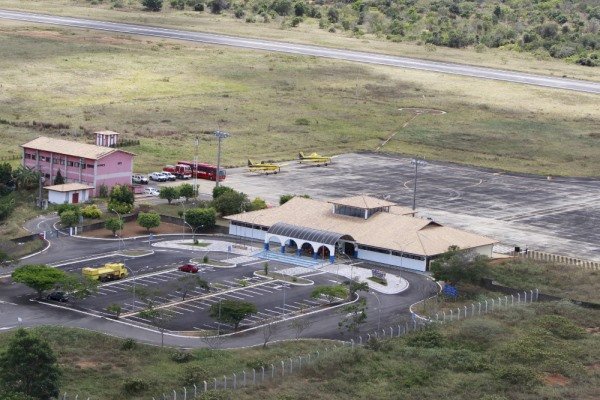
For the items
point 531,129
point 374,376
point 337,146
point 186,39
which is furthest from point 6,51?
point 374,376

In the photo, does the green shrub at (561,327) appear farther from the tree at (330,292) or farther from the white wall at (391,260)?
the white wall at (391,260)

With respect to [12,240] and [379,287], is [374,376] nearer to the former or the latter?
[379,287]

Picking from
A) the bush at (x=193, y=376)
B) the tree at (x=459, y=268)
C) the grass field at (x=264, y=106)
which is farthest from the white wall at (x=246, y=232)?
the bush at (x=193, y=376)

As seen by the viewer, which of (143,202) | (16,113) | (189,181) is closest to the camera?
(143,202)

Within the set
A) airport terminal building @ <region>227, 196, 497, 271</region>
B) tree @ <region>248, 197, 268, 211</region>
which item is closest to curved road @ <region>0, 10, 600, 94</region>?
tree @ <region>248, 197, 268, 211</region>

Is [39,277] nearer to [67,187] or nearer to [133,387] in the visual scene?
[133,387]

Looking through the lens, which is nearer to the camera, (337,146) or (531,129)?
(337,146)

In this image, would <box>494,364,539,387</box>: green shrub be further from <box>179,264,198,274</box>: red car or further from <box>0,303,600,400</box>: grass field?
<box>179,264,198,274</box>: red car
